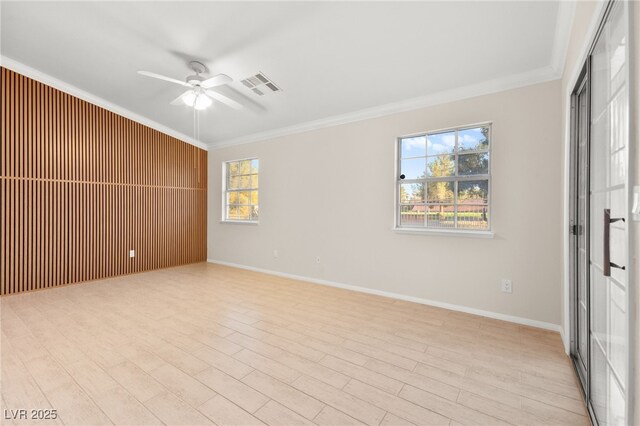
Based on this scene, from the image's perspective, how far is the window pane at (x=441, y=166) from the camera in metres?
3.38

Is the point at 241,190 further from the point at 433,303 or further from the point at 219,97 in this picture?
the point at 433,303

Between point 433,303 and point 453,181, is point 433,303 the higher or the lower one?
the lower one

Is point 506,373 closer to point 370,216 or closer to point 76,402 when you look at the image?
point 370,216

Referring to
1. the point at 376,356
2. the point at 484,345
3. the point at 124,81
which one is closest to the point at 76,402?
the point at 376,356

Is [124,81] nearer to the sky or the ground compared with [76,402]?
nearer to the sky

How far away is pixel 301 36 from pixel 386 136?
1.69m

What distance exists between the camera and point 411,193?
12.1 feet

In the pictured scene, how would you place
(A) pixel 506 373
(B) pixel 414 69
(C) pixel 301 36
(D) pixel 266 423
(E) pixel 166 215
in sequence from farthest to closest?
(E) pixel 166 215, (B) pixel 414 69, (C) pixel 301 36, (A) pixel 506 373, (D) pixel 266 423

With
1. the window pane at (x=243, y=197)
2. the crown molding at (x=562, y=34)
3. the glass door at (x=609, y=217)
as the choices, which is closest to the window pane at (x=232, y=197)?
the window pane at (x=243, y=197)

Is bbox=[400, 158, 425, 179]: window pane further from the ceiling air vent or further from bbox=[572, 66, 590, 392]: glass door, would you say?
the ceiling air vent

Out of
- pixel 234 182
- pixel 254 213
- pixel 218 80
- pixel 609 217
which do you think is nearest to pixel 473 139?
pixel 609 217

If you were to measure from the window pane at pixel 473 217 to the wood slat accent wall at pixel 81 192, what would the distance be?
5.29 meters

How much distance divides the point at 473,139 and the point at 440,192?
2.34 feet

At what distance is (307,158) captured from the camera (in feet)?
15.1
